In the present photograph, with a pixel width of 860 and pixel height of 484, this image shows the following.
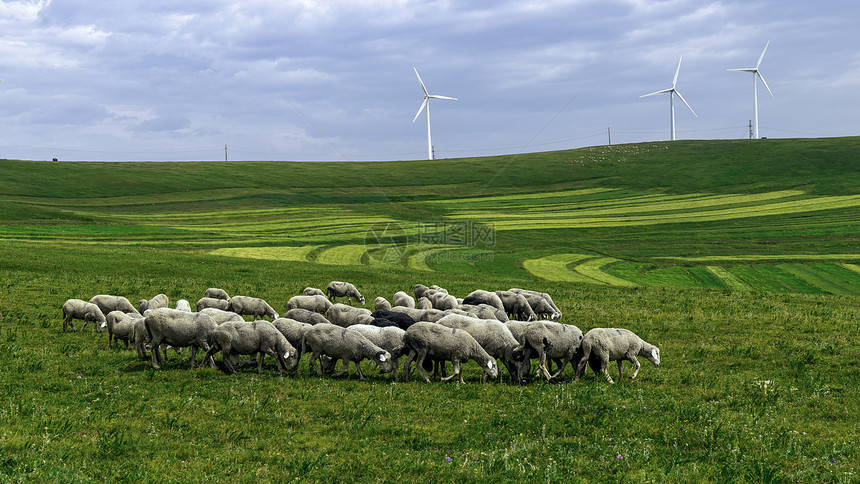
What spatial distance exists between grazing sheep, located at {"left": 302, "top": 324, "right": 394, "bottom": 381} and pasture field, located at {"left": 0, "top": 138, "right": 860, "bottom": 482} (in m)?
0.55

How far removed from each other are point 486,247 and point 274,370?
2074 inches

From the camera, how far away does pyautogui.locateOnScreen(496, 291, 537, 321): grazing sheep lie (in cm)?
2498

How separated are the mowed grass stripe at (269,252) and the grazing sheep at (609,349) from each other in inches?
1613

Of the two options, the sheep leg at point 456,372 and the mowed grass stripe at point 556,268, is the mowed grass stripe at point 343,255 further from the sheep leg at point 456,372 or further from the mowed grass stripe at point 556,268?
the sheep leg at point 456,372

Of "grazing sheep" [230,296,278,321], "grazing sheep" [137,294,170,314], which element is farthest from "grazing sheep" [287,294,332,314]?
"grazing sheep" [137,294,170,314]

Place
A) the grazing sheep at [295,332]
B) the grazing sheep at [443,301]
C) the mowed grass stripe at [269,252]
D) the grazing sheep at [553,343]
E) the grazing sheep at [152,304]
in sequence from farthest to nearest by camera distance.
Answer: the mowed grass stripe at [269,252], the grazing sheep at [443,301], the grazing sheep at [152,304], the grazing sheep at [295,332], the grazing sheep at [553,343]

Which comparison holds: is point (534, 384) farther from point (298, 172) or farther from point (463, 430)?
point (298, 172)

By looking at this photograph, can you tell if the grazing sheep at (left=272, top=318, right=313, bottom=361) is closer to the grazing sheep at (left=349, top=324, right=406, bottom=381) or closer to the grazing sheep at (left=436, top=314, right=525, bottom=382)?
the grazing sheep at (left=349, top=324, right=406, bottom=381)

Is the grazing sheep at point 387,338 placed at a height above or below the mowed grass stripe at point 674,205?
below

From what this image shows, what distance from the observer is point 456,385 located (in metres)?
14.4

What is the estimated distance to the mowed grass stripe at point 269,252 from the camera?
54638 mm

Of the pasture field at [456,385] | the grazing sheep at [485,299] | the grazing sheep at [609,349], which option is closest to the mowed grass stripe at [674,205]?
the pasture field at [456,385]

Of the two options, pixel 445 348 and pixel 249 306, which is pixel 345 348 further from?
pixel 249 306

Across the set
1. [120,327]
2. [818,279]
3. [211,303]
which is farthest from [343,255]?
[818,279]
